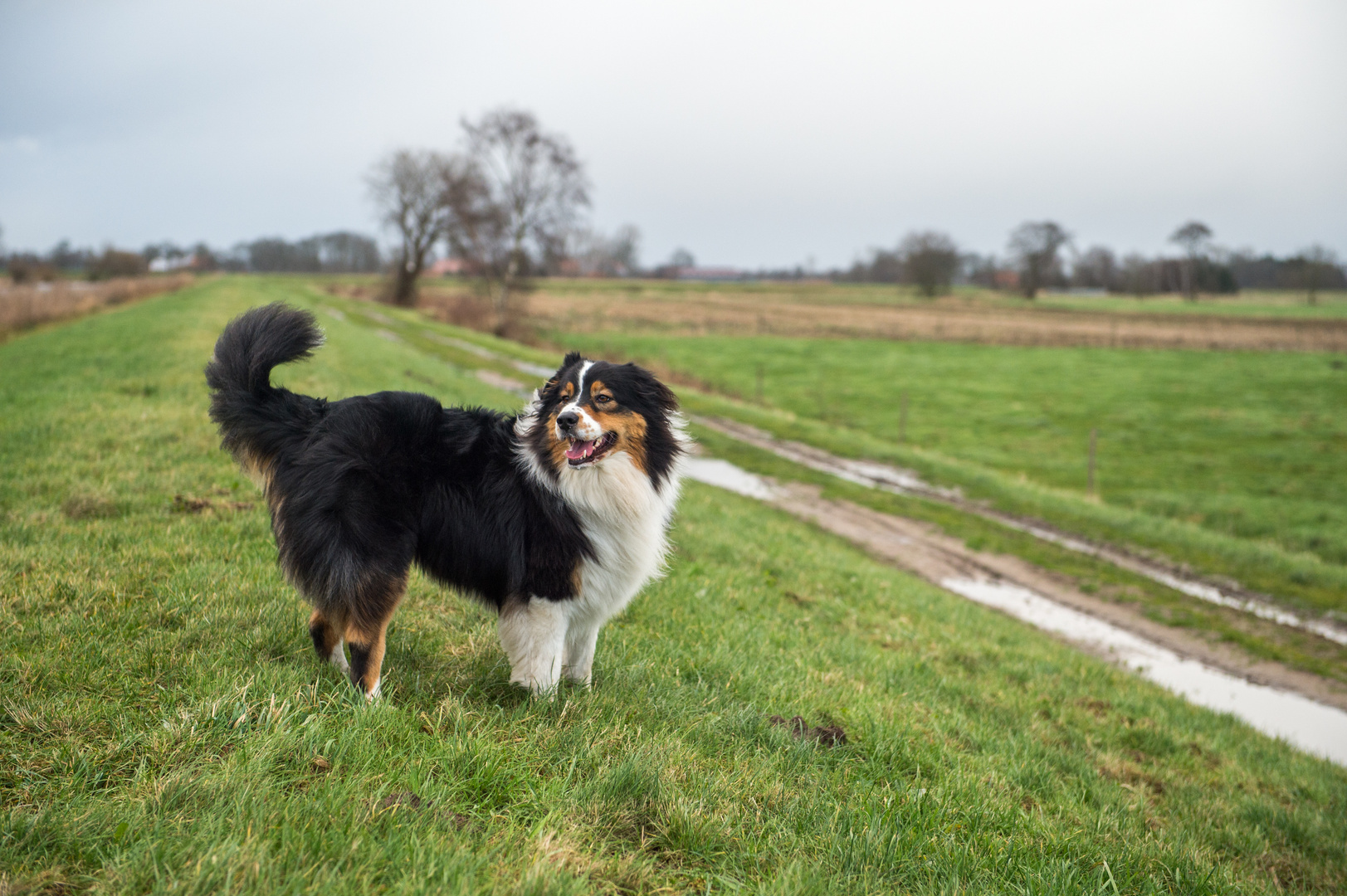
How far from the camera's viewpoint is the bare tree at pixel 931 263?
9450cm

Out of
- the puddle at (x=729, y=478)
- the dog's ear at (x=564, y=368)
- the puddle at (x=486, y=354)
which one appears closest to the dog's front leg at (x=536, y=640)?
the dog's ear at (x=564, y=368)

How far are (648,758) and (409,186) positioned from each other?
222 ft

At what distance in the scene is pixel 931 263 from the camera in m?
94.2

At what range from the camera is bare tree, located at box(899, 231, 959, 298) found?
94.5 meters

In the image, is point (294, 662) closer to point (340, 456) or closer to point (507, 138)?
point (340, 456)

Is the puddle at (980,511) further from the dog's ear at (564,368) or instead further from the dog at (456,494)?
the dog's ear at (564,368)

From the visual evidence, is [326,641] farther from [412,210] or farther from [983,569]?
[412,210]

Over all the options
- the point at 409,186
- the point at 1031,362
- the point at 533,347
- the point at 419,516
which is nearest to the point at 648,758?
the point at 419,516

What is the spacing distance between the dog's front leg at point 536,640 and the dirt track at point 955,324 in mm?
48317

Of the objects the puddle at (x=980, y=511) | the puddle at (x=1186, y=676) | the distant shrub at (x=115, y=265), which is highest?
the distant shrub at (x=115, y=265)

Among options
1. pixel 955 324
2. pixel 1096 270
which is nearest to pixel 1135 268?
pixel 1096 270

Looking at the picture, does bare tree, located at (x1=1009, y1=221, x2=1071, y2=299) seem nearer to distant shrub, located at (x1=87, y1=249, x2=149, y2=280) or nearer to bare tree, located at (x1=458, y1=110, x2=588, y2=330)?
bare tree, located at (x1=458, y1=110, x2=588, y2=330)

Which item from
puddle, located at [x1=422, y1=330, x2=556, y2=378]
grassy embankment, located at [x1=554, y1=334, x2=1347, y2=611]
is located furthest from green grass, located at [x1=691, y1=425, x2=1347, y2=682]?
puddle, located at [x1=422, y1=330, x2=556, y2=378]

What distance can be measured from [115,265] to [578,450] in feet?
285
